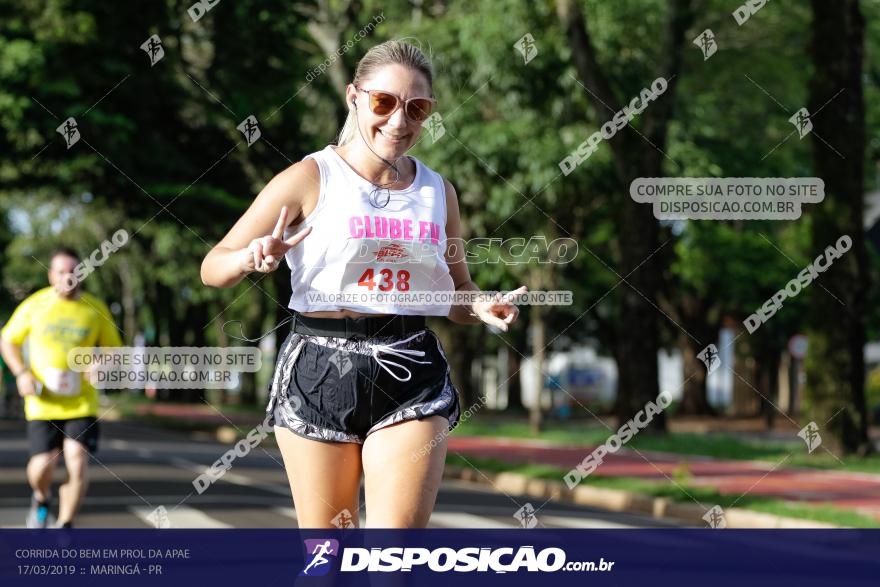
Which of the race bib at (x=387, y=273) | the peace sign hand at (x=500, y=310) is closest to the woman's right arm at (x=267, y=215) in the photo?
the race bib at (x=387, y=273)

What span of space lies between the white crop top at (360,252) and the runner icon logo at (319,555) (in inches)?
25.1

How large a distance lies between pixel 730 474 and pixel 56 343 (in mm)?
9441

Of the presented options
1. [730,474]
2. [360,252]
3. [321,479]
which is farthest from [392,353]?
[730,474]

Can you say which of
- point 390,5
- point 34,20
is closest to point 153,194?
point 34,20

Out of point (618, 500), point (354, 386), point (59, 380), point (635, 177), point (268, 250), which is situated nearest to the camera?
point (268, 250)

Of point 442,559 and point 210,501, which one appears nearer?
point 442,559

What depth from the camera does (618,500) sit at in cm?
1451

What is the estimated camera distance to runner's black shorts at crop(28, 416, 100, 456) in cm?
914

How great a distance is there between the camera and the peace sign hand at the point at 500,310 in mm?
4145

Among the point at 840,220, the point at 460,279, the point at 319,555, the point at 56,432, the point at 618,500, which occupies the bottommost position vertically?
the point at 319,555

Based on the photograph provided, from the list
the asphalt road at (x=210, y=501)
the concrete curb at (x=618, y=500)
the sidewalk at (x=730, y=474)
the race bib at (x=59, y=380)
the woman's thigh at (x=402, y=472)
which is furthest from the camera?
the sidewalk at (x=730, y=474)

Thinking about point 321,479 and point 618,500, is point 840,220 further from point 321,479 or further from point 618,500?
point 321,479

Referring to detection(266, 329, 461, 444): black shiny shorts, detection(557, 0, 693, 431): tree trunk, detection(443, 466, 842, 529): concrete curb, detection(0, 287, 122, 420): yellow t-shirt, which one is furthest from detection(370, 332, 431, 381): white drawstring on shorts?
detection(557, 0, 693, 431): tree trunk

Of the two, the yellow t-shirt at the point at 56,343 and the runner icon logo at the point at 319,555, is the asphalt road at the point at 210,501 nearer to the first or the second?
the yellow t-shirt at the point at 56,343
